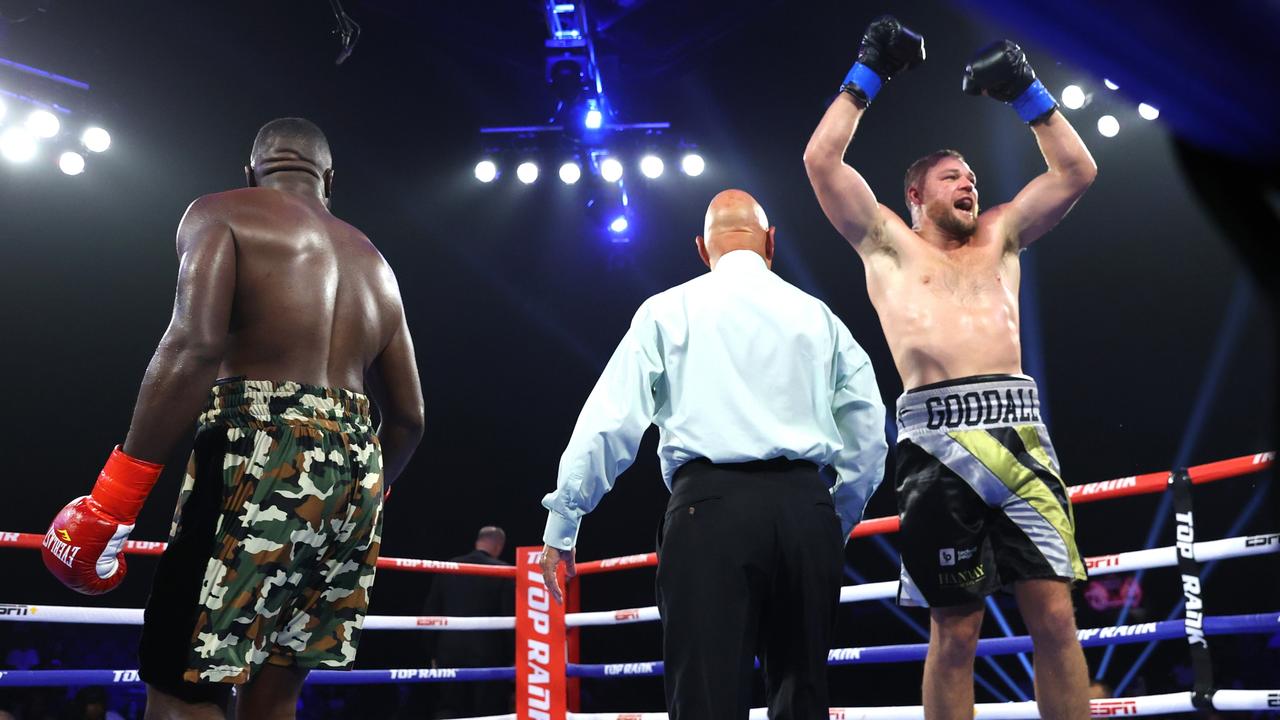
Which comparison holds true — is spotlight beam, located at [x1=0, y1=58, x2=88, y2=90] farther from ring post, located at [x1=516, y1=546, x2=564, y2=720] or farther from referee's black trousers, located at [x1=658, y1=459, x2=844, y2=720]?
referee's black trousers, located at [x1=658, y1=459, x2=844, y2=720]

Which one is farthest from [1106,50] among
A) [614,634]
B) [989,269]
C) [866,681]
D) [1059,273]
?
[614,634]

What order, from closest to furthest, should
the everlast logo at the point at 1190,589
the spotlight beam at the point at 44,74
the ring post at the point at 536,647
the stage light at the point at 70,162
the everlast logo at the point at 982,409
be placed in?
the everlast logo at the point at 982,409, the everlast logo at the point at 1190,589, the ring post at the point at 536,647, the spotlight beam at the point at 44,74, the stage light at the point at 70,162

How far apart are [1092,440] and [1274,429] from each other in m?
8.93

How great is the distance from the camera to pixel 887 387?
8.99 meters

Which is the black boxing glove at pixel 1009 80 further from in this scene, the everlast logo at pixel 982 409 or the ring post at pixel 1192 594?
the ring post at pixel 1192 594

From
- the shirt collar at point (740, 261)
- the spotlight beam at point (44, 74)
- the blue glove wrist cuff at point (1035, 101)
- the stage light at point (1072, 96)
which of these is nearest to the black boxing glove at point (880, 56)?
the blue glove wrist cuff at point (1035, 101)

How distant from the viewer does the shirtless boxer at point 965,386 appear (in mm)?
2266

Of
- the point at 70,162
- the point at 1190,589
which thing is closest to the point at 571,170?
the point at 70,162

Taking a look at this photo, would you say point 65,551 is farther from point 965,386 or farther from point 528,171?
point 528,171

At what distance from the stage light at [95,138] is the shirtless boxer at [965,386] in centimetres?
510

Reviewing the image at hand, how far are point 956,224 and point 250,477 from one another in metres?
1.84

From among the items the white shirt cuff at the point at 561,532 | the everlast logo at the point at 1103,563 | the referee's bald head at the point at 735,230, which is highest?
the referee's bald head at the point at 735,230

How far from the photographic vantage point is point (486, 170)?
7250 millimetres

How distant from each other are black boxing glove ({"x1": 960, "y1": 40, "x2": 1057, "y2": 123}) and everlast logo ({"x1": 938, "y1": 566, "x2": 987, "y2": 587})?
1155 millimetres
